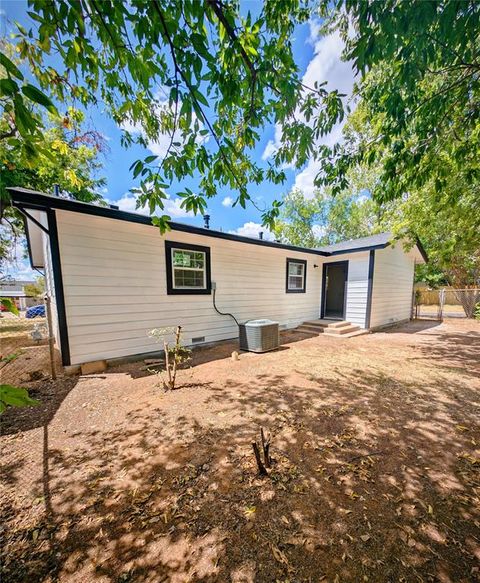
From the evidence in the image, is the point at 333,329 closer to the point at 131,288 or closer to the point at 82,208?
the point at 131,288

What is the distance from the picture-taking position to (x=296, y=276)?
29.4 ft

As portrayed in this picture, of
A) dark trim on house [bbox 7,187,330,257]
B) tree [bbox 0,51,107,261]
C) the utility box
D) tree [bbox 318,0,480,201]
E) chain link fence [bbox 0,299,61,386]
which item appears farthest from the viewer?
tree [bbox 0,51,107,261]

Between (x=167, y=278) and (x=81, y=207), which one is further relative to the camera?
(x=167, y=278)

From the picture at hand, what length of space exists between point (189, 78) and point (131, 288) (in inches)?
168

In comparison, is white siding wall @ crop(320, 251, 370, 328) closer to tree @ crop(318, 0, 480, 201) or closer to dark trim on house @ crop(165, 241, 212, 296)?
tree @ crop(318, 0, 480, 201)

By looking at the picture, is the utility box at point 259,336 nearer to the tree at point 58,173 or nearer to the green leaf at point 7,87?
the tree at point 58,173

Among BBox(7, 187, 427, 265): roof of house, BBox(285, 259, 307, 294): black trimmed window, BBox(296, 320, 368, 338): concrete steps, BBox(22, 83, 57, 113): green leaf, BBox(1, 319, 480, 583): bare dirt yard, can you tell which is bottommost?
BBox(296, 320, 368, 338): concrete steps

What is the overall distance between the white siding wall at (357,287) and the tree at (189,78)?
6.94 meters

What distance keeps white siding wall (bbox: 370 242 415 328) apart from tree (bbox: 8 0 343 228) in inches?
294

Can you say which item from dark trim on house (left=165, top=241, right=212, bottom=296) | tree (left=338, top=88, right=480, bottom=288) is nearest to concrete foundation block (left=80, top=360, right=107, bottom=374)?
dark trim on house (left=165, top=241, right=212, bottom=296)

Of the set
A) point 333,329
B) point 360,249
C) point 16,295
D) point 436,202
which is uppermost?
point 436,202

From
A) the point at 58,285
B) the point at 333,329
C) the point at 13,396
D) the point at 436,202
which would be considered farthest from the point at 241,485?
the point at 333,329

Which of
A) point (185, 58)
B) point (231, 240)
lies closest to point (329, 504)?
point (185, 58)

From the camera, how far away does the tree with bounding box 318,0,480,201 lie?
162 cm
